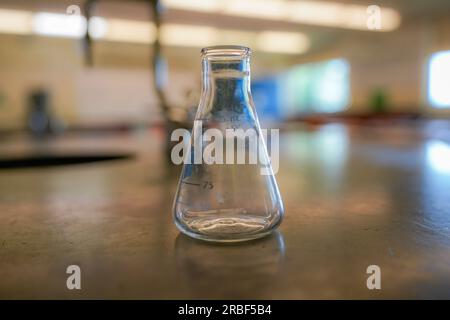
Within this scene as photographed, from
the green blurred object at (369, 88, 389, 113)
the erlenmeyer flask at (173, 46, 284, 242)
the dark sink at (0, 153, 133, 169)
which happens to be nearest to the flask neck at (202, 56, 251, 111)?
the erlenmeyer flask at (173, 46, 284, 242)

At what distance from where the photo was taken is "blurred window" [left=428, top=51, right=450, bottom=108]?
15.3 feet

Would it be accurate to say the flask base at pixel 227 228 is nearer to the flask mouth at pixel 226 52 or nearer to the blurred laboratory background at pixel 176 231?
the blurred laboratory background at pixel 176 231

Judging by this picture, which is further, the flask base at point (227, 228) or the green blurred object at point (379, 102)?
the green blurred object at point (379, 102)

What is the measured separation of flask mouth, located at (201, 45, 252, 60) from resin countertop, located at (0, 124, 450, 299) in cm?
18

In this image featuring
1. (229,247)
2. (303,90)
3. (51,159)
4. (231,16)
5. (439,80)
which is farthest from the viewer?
(303,90)

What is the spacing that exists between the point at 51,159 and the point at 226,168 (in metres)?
1.23

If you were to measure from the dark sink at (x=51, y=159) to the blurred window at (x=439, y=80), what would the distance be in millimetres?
4439

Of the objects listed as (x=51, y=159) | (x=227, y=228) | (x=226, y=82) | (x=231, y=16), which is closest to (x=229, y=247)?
(x=227, y=228)

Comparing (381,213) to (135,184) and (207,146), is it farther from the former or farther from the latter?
(135,184)

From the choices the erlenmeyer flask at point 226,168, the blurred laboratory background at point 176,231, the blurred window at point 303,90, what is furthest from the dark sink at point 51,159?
the blurred window at point 303,90

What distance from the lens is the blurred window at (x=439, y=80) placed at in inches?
184

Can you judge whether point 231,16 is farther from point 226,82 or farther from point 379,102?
point 226,82

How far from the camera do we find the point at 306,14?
3.58 m

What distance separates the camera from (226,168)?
0.43 meters
